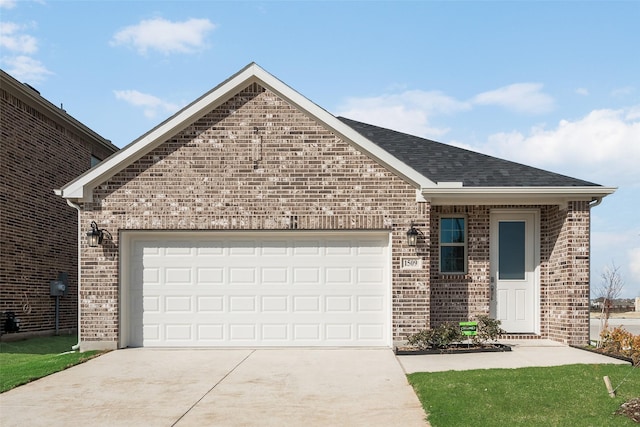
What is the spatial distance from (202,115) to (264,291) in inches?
154

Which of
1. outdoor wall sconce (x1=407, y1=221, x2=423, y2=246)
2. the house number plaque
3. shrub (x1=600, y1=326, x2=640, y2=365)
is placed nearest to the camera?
shrub (x1=600, y1=326, x2=640, y2=365)

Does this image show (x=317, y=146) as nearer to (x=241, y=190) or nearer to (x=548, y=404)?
(x=241, y=190)

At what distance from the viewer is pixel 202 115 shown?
12703 millimetres

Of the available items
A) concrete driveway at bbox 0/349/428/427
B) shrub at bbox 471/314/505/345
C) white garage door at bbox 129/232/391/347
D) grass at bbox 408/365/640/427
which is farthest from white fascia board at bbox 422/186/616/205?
grass at bbox 408/365/640/427

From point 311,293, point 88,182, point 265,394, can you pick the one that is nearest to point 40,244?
point 88,182

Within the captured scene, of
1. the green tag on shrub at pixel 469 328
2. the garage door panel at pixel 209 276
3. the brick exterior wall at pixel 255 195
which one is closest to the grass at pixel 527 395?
the green tag on shrub at pixel 469 328

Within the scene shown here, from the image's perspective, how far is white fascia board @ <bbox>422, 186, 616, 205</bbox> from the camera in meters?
12.5

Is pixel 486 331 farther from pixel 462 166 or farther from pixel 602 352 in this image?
pixel 462 166

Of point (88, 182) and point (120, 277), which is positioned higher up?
point (88, 182)

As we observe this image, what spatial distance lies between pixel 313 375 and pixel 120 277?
16.8 ft

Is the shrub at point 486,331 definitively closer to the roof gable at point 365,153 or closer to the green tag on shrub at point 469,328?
the green tag on shrub at point 469,328

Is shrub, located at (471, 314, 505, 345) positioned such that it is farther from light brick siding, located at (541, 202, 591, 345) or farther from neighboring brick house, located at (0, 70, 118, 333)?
neighboring brick house, located at (0, 70, 118, 333)

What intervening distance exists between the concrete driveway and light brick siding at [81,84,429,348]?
6.77ft

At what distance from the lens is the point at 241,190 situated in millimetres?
12625
